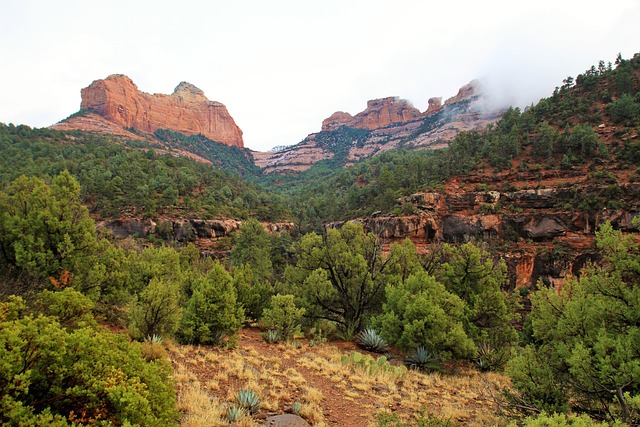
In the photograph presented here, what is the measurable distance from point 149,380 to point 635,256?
27.1ft

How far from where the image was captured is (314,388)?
8.28 meters

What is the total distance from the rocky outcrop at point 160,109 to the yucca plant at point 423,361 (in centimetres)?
11581

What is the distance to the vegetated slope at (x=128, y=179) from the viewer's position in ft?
160

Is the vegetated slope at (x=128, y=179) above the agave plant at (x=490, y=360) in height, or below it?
above

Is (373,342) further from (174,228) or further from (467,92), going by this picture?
(467,92)

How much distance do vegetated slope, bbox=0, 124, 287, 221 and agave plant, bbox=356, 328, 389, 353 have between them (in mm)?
43453

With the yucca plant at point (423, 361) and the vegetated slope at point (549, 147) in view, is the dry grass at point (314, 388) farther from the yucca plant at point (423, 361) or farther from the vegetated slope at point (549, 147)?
the vegetated slope at point (549, 147)

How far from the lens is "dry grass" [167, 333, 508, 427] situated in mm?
6534

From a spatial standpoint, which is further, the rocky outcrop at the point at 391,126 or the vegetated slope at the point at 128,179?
the rocky outcrop at the point at 391,126

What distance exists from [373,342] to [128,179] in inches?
2049

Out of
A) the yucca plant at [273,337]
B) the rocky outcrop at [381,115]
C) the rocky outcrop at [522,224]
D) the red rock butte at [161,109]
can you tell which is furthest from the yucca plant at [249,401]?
the rocky outcrop at [381,115]

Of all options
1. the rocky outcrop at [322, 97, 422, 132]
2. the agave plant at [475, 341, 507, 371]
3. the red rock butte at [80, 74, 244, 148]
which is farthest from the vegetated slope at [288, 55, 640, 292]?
the rocky outcrop at [322, 97, 422, 132]

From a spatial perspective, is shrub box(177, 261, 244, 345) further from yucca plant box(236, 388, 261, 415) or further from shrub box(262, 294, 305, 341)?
yucca plant box(236, 388, 261, 415)

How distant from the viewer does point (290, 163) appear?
15550 centimetres
